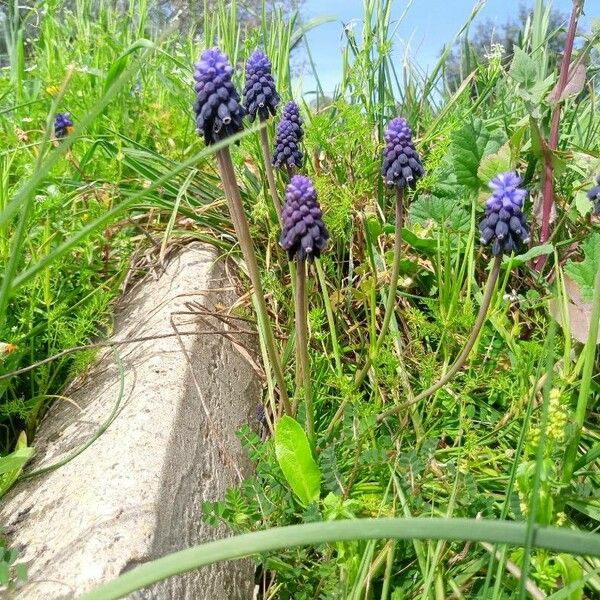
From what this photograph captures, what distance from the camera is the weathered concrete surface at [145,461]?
4.05 ft

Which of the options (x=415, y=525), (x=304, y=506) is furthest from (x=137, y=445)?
(x=415, y=525)

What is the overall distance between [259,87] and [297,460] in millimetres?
1072

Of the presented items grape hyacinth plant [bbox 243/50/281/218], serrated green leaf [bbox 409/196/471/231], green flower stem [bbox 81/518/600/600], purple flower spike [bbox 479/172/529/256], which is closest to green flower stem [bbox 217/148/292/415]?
grape hyacinth plant [bbox 243/50/281/218]

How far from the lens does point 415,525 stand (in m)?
0.58

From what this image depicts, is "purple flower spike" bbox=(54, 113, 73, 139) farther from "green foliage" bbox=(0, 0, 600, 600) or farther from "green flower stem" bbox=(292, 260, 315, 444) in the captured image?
"green flower stem" bbox=(292, 260, 315, 444)

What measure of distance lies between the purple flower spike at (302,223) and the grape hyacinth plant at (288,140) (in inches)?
25.0

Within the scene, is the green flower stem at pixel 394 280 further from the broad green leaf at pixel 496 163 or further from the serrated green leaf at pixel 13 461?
the serrated green leaf at pixel 13 461

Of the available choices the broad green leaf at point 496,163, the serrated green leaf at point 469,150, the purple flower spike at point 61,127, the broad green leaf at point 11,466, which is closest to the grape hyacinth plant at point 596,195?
the broad green leaf at point 496,163

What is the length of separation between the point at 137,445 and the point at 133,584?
36.6 inches

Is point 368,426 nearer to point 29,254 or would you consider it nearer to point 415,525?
point 415,525

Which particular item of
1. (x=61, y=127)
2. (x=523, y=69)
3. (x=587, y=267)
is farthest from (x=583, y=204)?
(x=61, y=127)

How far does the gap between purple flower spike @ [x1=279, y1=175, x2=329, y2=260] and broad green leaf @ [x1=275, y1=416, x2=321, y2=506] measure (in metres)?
0.43

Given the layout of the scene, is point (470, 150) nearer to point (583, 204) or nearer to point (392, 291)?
point (583, 204)

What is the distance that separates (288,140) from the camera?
2029 mm
